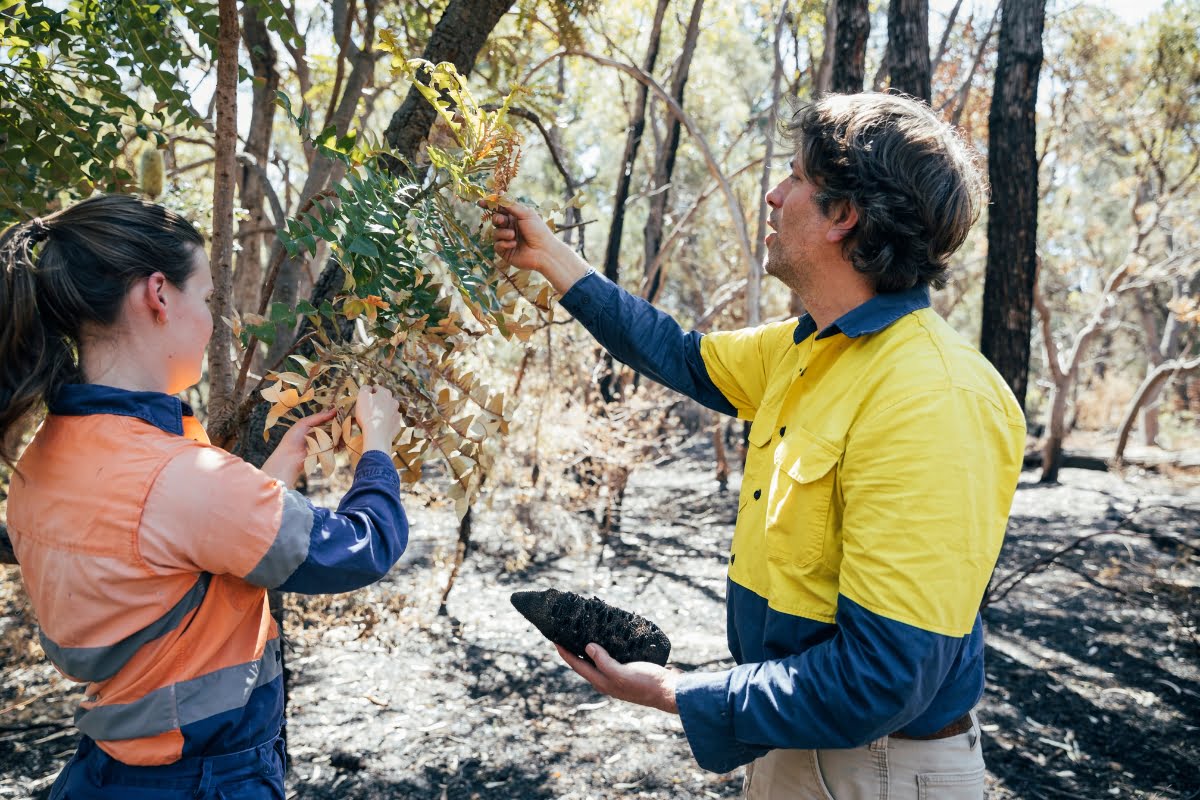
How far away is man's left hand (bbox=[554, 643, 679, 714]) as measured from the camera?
1.40 metres

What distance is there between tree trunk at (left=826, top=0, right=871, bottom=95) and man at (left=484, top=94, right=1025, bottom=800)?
328 centimetres

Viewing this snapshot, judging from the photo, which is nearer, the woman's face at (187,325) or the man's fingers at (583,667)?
the woman's face at (187,325)

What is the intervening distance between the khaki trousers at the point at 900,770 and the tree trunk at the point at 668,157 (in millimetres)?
4885

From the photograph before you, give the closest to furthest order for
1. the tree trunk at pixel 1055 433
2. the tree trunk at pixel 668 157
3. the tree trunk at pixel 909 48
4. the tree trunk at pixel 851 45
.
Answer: the tree trunk at pixel 909 48, the tree trunk at pixel 851 45, the tree trunk at pixel 668 157, the tree trunk at pixel 1055 433

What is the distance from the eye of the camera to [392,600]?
185 inches

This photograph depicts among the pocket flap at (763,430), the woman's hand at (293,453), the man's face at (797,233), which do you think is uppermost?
the man's face at (797,233)

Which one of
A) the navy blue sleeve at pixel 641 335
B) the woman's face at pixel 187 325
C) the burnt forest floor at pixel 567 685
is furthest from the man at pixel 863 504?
the burnt forest floor at pixel 567 685

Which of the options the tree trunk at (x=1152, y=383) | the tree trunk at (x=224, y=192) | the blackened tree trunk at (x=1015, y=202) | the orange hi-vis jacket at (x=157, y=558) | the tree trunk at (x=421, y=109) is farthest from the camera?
the tree trunk at (x=1152, y=383)

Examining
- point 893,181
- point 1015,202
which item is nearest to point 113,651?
point 893,181

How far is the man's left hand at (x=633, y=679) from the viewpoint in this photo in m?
Result: 1.40

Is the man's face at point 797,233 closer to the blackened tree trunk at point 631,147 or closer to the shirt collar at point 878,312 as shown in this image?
the shirt collar at point 878,312

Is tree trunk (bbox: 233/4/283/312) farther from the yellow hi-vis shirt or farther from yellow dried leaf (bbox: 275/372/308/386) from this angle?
the yellow hi-vis shirt

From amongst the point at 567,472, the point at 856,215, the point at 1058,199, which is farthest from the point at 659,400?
the point at 1058,199

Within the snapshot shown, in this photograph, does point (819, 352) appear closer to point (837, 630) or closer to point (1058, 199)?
point (837, 630)
